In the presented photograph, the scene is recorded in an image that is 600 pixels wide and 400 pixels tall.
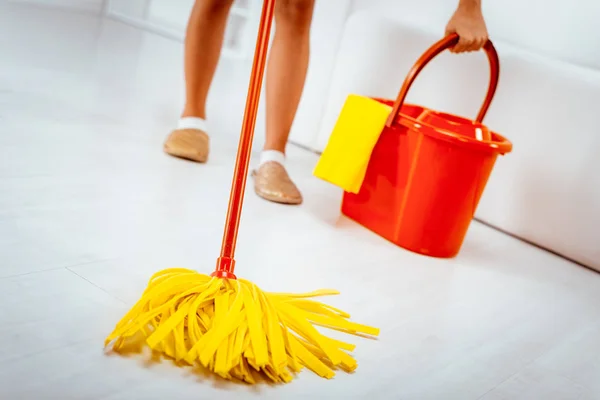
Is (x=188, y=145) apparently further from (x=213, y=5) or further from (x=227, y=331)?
(x=227, y=331)

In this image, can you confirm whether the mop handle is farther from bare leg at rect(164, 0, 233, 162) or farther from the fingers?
bare leg at rect(164, 0, 233, 162)

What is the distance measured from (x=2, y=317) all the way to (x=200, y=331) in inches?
8.2

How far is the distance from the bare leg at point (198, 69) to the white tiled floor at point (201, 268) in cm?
4

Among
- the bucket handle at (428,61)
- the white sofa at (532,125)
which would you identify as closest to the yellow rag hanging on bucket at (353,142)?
the bucket handle at (428,61)

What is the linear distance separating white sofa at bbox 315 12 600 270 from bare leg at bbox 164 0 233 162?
43cm

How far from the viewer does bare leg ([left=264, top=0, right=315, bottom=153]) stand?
160 cm

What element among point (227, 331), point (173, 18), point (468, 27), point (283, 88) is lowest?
point (173, 18)

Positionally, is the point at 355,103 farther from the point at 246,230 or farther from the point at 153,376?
the point at 153,376

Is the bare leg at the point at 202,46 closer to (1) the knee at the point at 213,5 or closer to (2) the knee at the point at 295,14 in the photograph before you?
(1) the knee at the point at 213,5

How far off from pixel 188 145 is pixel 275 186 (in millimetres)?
230

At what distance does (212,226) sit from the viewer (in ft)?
4.38

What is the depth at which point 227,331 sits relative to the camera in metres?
0.86

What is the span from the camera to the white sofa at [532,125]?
1702 millimetres

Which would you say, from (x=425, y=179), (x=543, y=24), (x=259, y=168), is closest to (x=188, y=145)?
(x=259, y=168)
